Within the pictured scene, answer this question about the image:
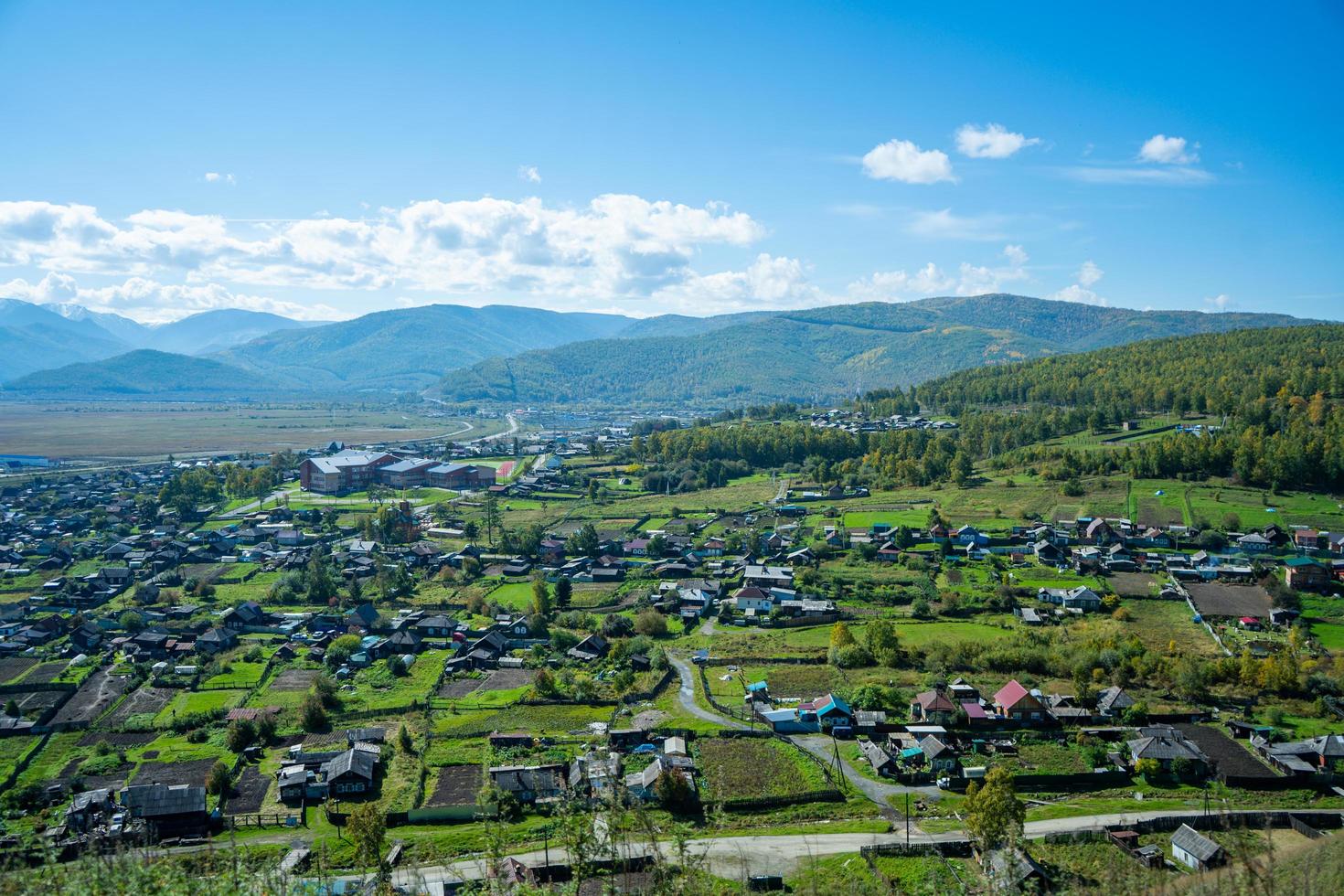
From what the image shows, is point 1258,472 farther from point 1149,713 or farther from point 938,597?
point 1149,713

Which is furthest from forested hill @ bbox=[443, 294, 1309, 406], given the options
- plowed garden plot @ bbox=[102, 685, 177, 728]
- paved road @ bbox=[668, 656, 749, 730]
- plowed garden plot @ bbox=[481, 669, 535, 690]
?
plowed garden plot @ bbox=[102, 685, 177, 728]

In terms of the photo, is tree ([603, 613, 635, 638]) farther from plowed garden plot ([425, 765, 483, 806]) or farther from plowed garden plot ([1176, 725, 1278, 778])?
plowed garden plot ([1176, 725, 1278, 778])

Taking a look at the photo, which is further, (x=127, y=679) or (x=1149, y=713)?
(x=127, y=679)

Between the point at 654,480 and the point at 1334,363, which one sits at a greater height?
the point at 1334,363

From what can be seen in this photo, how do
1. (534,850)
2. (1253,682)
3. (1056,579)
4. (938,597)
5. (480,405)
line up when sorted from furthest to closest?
(480,405) < (1056,579) < (938,597) < (1253,682) < (534,850)

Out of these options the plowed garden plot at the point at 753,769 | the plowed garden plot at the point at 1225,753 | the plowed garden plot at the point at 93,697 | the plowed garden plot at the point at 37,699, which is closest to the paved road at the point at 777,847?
the plowed garden plot at the point at 753,769

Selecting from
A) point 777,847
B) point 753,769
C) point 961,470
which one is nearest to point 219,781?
point 753,769

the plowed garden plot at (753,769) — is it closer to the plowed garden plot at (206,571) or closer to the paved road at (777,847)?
the paved road at (777,847)

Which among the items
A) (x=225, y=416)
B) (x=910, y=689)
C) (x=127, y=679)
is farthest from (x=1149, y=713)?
(x=225, y=416)
